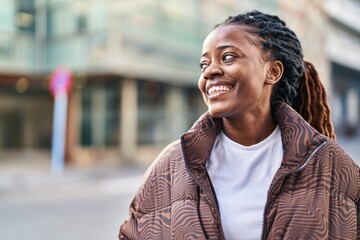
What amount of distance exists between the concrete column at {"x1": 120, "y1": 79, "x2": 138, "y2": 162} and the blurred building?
0.03 meters

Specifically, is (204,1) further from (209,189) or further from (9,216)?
(209,189)

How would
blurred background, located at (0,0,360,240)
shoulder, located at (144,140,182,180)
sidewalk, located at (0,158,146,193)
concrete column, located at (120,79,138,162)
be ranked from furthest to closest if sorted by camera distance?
concrete column, located at (120,79,138,162) < blurred background, located at (0,0,360,240) < sidewalk, located at (0,158,146,193) < shoulder, located at (144,140,182,180)

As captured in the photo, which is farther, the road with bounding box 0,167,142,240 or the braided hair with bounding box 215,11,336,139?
the road with bounding box 0,167,142,240

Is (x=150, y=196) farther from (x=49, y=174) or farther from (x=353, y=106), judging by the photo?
(x=353, y=106)

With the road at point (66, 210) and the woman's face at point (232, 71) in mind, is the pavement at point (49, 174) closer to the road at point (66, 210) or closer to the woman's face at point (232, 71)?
the road at point (66, 210)

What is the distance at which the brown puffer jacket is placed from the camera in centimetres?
136

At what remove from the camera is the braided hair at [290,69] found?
152 cm

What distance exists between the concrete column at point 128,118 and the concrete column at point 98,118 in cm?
75

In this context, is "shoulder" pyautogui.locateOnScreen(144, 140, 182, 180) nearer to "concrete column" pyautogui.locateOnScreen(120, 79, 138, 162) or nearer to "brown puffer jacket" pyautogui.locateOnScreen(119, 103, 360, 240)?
"brown puffer jacket" pyautogui.locateOnScreen(119, 103, 360, 240)

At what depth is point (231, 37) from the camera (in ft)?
4.79

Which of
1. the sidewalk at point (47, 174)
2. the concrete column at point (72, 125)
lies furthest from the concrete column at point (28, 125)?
the concrete column at point (72, 125)

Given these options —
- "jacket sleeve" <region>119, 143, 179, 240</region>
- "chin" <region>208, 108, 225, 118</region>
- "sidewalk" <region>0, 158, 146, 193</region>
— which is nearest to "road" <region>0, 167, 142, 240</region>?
"sidewalk" <region>0, 158, 146, 193</region>

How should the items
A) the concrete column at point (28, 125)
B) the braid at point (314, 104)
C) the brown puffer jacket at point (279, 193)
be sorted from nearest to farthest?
the brown puffer jacket at point (279, 193), the braid at point (314, 104), the concrete column at point (28, 125)

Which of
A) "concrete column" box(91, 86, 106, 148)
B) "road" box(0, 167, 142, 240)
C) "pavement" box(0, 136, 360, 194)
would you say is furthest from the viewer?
"concrete column" box(91, 86, 106, 148)
